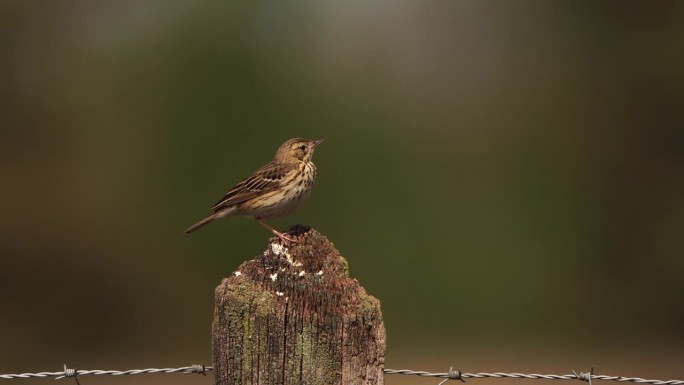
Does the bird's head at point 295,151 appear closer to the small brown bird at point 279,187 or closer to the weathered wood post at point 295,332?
the small brown bird at point 279,187

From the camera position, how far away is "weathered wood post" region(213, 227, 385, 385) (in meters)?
4.55

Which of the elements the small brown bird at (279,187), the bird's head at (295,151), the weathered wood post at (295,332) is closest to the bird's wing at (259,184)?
the small brown bird at (279,187)

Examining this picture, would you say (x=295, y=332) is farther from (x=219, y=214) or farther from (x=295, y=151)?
(x=219, y=214)

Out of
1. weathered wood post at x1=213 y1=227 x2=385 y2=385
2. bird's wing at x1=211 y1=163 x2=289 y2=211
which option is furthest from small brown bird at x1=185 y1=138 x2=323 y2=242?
weathered wood post at x1=213 y1=227 x2=385 y2=385

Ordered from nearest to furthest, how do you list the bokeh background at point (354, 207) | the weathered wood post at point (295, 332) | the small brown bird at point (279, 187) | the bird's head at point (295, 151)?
the weathered wood post at point (295, 332) < the small brown bird at point (279, 187) < the bird's head at point (295, 151) < the bokeh background at point (354, 207)

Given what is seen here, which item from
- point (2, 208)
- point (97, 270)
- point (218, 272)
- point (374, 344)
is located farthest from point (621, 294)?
point (374, 344)

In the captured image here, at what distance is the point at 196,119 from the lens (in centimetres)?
3142

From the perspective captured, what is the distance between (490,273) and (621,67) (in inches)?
541

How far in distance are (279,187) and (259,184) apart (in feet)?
0.79

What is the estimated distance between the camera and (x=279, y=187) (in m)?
9.48

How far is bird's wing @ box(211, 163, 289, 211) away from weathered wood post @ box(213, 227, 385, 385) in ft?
15.9

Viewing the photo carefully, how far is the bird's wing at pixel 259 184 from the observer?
9.52 metres

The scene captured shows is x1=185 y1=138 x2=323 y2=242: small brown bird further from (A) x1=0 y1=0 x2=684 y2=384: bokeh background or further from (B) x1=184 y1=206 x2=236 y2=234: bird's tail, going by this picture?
(A) x1=0 y1=0 x2=684 y2=384: bokeh background

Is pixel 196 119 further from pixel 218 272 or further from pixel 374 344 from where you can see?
pixel 374 344
